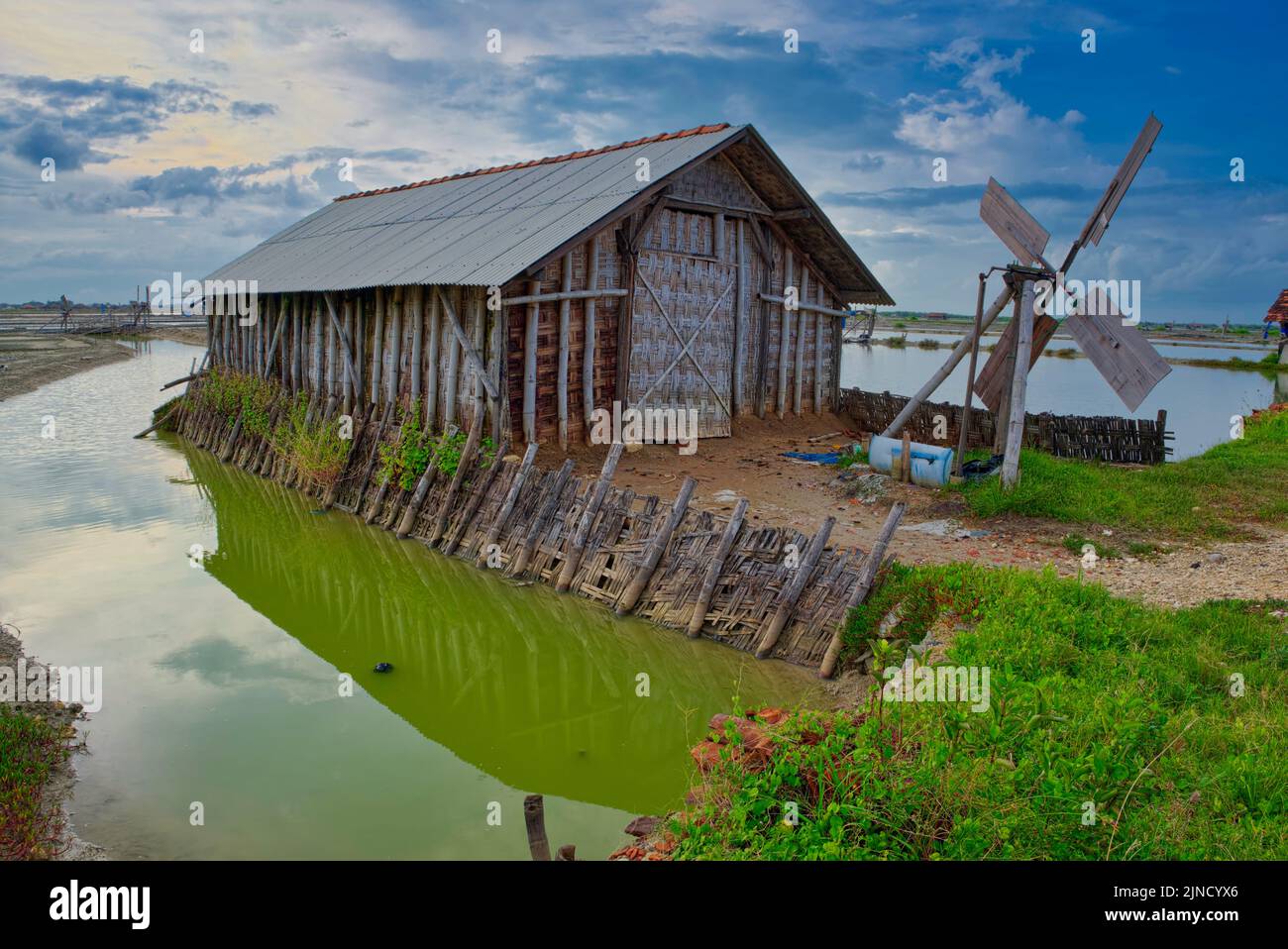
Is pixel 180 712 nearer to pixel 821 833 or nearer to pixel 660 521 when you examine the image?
pixel 660 521

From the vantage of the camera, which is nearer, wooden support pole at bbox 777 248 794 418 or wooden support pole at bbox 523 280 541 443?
wooden support pole at bbox 523 280 541 443

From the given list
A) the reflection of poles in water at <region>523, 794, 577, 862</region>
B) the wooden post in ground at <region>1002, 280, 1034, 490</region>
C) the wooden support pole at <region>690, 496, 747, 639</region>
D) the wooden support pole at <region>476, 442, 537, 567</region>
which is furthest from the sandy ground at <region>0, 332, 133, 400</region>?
the reflection of poles in water at <region>523, 794, 577, 862</region>

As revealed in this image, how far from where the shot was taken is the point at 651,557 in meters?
10.6

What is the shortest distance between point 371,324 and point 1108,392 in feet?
93.9

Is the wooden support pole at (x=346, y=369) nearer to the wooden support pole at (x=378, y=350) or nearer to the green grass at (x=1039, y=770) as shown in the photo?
the wooden support pole at (x=378, y=350)

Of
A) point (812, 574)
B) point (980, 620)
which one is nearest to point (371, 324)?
point (812, 574)

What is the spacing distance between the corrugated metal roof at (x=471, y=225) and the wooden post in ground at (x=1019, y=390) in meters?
5.72

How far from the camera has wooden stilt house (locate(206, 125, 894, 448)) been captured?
14.6 m

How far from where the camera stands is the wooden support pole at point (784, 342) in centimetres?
1936

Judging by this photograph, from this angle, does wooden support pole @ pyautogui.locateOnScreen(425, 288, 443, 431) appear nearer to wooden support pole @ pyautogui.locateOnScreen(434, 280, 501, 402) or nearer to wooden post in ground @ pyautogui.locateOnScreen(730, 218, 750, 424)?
wooden support pole @ pyautogui.locateOnScreen(434, 280, 501, 402)

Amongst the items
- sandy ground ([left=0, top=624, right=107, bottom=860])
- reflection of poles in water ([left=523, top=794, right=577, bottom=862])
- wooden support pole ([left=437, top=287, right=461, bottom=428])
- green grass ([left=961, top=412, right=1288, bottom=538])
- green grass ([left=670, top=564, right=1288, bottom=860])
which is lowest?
sandy ground ([left=0, top=624, right=107, bottom=860])

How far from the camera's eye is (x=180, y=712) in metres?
8.78

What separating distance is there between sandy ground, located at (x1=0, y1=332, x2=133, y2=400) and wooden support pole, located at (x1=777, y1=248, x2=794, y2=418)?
2509cm

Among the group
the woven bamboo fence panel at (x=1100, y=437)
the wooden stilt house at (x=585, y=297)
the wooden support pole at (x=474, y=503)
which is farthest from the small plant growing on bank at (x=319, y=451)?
the woven bamboo fence panel at (x=1100, y=437)
